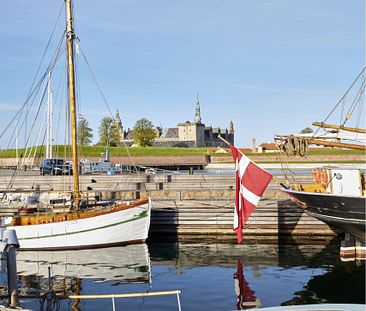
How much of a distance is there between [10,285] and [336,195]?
13.8 m

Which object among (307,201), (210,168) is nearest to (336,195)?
(307,201)

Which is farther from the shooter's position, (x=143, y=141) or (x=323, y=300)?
(x=143, y=141)

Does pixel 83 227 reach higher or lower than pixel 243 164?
lower

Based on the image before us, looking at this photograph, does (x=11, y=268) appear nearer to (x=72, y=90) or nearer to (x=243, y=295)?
(x=243, y=295)

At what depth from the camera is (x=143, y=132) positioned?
16062 cm

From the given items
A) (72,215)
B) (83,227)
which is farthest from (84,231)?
(72,215)

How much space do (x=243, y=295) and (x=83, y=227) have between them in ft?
36.6

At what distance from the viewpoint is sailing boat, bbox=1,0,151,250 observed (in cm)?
2398

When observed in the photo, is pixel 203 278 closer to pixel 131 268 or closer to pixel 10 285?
pixel 131 268

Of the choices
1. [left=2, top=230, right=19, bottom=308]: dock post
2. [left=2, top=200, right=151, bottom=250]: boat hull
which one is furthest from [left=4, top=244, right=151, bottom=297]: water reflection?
[left=2, top=230, right=19, bottom=308]: dock post

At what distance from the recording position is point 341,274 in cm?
1845

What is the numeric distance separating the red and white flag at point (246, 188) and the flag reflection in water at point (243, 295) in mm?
2117

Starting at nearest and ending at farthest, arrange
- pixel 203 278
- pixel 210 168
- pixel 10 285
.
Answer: pixel 10 285
pixel 203 278
pixel 210 168

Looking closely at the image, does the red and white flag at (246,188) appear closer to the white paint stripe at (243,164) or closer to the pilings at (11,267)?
the white paint stripe at (243,164)
